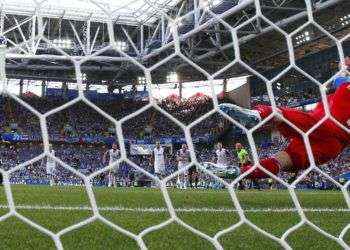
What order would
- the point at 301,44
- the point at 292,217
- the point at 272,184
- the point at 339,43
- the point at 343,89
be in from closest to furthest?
the point at 339,43
the point at 343,89
the point at 292,217
the point at 301,44
the point at 272,184

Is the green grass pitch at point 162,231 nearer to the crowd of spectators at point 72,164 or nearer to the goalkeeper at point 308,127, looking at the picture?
the goalkeeper at point 308,127

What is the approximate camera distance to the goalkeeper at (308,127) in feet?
10.5

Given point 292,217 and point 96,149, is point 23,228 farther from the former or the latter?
point 96,149

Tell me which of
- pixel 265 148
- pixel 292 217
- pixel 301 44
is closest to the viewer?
pixel 292 217

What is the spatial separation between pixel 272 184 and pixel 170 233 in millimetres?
13638

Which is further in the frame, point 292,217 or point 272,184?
point 272,184

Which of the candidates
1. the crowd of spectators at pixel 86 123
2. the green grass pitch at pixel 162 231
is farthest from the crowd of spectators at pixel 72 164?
the green grass pitch at pixel 162 231

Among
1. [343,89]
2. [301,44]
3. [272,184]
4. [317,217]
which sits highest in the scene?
[301,44]

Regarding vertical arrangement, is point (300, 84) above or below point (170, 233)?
above

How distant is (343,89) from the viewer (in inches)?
137

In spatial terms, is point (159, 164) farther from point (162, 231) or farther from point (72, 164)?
point (162, 231)

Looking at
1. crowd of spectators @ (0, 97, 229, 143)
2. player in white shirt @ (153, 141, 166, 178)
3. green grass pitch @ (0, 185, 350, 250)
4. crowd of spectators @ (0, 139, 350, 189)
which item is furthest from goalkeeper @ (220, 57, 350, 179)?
crowd of spectators @ (0, 97, 229, 143)

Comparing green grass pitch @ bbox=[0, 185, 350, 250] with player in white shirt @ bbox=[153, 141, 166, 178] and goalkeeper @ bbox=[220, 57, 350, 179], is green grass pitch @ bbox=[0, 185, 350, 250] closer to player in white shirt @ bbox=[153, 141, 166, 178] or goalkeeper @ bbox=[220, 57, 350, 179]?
goalkeeper @ bbox=[220, 57, 350, 179]

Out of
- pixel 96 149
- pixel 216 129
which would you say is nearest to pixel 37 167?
pixel 96 149
